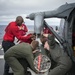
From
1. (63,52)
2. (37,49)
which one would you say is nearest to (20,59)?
(37,49)

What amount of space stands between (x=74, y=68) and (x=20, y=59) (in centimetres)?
128

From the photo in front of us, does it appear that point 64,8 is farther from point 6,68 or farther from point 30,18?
point 6,68

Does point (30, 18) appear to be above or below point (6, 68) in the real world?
above

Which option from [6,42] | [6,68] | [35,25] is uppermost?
[35,25]

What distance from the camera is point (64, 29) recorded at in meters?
8.28

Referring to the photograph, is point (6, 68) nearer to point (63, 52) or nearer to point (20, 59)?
point (20, 59)

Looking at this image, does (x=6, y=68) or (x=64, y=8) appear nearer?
(x=64, y=8)

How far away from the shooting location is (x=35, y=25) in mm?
8109

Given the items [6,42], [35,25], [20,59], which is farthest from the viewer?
[6,42]

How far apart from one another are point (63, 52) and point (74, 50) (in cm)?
29

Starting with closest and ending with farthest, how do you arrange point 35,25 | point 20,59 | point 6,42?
point 35,25
point 20,59
point 6,42

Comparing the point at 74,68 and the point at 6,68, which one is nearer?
the point at 74,68

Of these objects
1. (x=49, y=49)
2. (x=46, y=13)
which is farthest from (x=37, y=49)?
(x=46, y=13)

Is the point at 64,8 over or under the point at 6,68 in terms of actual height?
over
